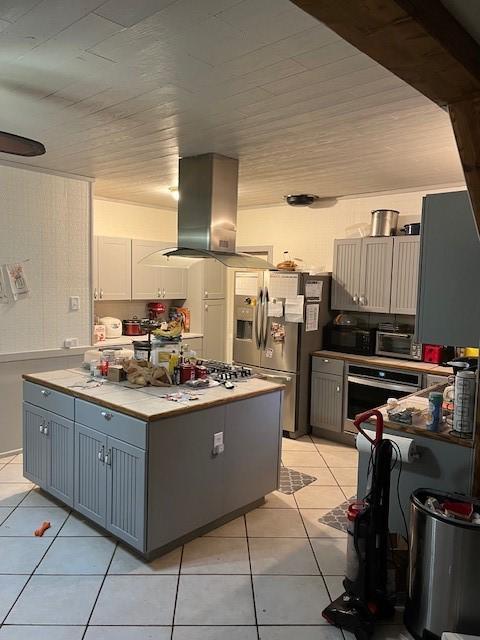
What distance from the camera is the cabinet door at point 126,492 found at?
2643 millimetres

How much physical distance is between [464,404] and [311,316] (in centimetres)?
259

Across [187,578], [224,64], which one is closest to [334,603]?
[187,578]

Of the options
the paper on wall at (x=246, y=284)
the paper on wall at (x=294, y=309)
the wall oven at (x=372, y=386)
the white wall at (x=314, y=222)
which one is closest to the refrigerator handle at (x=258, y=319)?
the paper on wall at (x=246, y=284)

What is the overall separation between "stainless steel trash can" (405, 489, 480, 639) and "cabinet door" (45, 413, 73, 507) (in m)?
2.16

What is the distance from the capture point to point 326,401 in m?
4.90

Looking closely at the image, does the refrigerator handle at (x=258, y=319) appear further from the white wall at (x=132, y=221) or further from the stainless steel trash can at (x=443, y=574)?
the stainless steel trash can at (x=443, y=574)

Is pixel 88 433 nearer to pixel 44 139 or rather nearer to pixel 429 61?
pixel 44 139

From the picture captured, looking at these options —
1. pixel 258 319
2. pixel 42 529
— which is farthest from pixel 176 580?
pixel 258 319

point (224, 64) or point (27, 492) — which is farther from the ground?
point (224, 64)

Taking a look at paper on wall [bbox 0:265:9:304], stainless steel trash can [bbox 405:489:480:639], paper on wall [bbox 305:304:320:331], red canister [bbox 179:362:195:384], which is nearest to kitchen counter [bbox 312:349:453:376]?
paper on wall [bbox 305:304:320:331]

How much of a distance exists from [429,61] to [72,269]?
12.6 feet

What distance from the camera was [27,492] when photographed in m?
3.56

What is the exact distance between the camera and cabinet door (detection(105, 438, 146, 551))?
2.64 m

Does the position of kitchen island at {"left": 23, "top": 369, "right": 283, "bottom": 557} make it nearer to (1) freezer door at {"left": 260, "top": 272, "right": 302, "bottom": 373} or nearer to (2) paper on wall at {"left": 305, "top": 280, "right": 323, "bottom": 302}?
(1) freezer door at {"left": 260, "top": 272, "right": 302, "bottom": 373}
